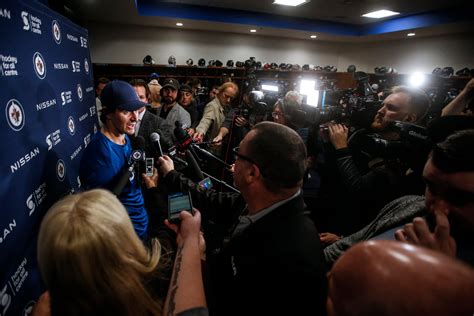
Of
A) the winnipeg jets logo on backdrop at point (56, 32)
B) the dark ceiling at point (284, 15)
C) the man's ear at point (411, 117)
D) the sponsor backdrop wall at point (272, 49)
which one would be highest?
the dark ceiling at point (284, 15)

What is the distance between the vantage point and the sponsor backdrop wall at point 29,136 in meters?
1.16

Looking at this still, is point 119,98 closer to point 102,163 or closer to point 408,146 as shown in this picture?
point 102,163

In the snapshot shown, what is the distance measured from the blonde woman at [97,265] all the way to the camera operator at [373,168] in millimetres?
1362

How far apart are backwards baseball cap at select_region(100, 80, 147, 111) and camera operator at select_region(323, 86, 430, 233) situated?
1421mm

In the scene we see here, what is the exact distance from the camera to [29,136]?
4.56ft

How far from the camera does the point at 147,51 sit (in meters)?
7.69

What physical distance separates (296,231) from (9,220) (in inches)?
49.4

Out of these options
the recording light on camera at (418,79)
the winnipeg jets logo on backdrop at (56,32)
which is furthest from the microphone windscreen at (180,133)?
the recording light on camera at (418,79)

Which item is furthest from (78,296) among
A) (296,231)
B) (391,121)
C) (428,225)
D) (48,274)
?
(391,121)

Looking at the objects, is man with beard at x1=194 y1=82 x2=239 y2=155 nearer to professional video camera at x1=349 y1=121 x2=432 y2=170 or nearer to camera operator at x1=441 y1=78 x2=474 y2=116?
professional video camera at x1=349 y1=121 x2=432 y2=170

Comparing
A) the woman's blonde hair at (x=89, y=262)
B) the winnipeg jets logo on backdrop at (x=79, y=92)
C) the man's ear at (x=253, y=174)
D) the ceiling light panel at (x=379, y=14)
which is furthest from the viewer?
the ceiling light panel at (x=379, y=14)

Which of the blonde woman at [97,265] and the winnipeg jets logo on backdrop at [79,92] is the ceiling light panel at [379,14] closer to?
the winnipeg jets logo on backdrop at [79,92]

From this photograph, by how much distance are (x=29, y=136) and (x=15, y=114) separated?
0.15 meters

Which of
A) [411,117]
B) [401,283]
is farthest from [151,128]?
[401,283]
